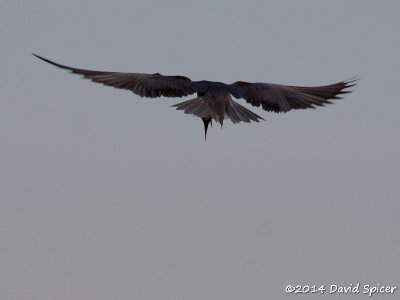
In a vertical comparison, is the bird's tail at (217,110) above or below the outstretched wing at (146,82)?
below

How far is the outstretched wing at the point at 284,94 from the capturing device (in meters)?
18.4

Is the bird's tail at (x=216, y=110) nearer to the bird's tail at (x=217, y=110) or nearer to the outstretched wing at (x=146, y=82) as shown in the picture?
the bird's tail at (x=217, y=110)

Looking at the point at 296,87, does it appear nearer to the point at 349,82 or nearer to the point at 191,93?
the point at 349,82

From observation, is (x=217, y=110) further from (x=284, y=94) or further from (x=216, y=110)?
(x=284, y=94)

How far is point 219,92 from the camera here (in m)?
17.3

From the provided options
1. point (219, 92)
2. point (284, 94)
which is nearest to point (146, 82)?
point (219, 92)

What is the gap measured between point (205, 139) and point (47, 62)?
315 centimetres

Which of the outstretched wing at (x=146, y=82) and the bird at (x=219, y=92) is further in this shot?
the outstretched wing at (x=146, y=82)

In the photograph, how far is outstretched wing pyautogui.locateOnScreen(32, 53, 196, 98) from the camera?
691 inches

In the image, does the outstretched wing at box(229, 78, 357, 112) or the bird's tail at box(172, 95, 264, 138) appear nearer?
the bird's tail at box(172, 95, 264, 138)

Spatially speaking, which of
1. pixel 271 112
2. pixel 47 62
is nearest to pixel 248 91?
pixel 271 112

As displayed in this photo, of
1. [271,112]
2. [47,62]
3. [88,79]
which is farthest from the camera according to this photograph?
[271,112]

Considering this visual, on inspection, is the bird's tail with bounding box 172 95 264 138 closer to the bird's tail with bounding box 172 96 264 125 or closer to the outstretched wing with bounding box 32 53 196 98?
the bird's tail with bounding box 172 96 264 125

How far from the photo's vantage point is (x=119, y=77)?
18.0 meters
